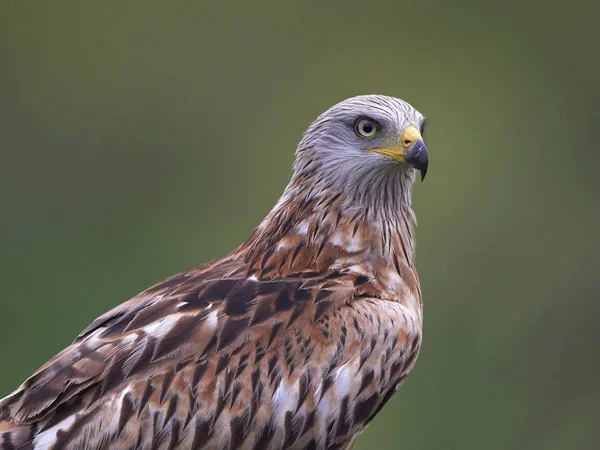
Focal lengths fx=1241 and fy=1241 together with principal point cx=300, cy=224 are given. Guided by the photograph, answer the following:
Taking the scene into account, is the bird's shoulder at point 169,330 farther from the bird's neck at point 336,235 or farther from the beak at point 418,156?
the beak at point 418,156

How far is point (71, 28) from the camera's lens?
13953mm

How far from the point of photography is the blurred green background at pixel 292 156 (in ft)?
30.4

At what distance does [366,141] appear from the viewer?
488 cm

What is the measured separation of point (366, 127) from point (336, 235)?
1.44 ft

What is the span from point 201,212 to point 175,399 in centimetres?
720

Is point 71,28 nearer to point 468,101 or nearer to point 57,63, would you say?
point 57,63

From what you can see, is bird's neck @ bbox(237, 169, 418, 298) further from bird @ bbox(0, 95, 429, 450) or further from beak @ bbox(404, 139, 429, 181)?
beak @ bbox(404, 139, 429, 181)

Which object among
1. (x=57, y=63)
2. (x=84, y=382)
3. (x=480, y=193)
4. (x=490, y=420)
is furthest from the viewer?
(x=57, y=63)

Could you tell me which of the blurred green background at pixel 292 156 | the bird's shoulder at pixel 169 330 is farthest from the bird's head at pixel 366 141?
the blurred green background at pixel 292 156

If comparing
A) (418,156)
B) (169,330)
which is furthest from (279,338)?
(418,156)

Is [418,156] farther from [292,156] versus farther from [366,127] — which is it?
[292,156]

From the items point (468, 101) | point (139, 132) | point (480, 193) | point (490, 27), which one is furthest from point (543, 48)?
point (139, 132)

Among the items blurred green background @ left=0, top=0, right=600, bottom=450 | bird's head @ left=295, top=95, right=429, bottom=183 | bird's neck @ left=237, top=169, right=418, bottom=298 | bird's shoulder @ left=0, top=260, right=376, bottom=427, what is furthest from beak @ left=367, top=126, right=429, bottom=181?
blurred green background @ left=0, top=0, right=600, bottom=450

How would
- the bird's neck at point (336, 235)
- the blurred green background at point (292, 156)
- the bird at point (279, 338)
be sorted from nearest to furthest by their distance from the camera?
the bird at point (279, 338), the bird's neck at point (336, 235), the blurred green background at point (292, 156)
